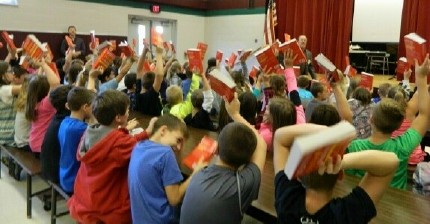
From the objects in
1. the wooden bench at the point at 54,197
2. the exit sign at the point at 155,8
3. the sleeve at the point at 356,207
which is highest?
the exit sign at the point at 155,8

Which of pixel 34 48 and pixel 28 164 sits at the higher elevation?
pixel 34 48

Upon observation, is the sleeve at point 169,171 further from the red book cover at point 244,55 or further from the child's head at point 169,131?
the red book cover at point 244,55

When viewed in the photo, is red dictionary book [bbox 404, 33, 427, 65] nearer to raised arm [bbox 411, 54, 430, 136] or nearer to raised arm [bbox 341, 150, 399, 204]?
raised arm [bbox 411, 54, 430, 136]

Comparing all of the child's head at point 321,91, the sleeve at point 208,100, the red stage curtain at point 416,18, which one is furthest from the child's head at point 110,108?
the red stage curtain at point 416,18

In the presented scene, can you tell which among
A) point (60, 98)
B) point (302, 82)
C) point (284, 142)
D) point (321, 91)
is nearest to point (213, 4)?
point (302, 82)

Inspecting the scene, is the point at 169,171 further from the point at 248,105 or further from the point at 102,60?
the point at 102,60

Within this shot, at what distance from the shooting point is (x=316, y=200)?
129 cm

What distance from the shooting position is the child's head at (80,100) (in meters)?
2.57

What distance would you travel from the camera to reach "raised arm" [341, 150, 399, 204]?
47.6 inches

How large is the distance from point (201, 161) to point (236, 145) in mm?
332

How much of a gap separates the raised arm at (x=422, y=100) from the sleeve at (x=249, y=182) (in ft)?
3.56

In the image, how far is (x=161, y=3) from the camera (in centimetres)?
1162

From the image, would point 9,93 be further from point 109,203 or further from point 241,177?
point 241,177

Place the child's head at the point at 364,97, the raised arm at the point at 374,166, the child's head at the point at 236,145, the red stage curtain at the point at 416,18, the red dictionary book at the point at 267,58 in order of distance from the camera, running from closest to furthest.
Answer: the raised arm at the point at 374,166
the child's head at the point at 236,145
the red dictionary book at the point at 267,58
the child's head at the point at 364,97
the red stage curtain at the point at 416,18
